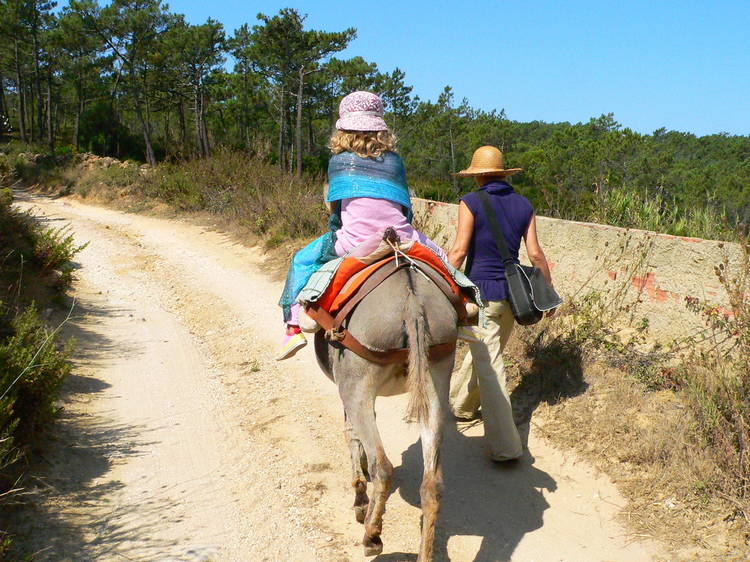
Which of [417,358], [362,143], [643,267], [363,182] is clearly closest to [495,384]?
[417,358]

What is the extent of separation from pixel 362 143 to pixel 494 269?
57.8 inches

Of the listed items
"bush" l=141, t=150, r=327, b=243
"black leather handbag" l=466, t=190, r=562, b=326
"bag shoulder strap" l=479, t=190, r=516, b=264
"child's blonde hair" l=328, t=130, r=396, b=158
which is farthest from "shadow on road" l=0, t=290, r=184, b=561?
"bush" l=141, t=150, r=327, b=243

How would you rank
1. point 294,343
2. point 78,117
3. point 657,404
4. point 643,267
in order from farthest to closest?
point 78,117
point 643,267
point 657,404
point 294,343

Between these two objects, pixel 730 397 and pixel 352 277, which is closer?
pixel 352 277

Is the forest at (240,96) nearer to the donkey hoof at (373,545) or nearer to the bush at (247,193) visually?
the bush at (247,193)

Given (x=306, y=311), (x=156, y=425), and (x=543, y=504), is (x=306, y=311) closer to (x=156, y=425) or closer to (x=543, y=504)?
(x=543, y=504)

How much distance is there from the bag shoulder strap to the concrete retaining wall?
5.69ft

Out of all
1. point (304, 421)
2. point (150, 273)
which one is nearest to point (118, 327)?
point (150, 273)

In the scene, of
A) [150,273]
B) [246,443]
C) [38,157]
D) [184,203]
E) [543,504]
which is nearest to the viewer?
[543,504]

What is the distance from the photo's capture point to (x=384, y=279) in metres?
3.39

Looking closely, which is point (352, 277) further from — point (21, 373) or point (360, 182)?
point (21, 373)

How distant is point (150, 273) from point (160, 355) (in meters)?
4.00

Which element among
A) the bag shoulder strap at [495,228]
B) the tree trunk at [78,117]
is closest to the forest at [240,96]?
the tree trunk at [78,117]

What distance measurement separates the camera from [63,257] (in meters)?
8.55
